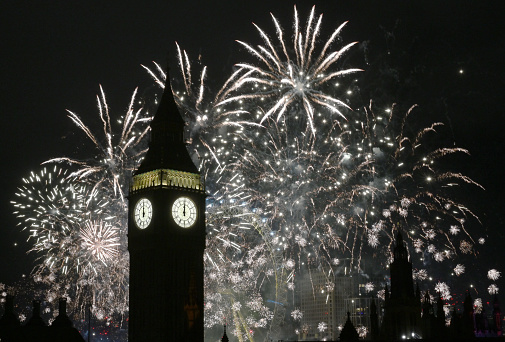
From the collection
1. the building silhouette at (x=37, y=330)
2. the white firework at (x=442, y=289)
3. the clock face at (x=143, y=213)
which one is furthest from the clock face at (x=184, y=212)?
the white firework at (x=442, y=289)

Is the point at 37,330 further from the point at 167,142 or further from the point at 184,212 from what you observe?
the point at 167,142

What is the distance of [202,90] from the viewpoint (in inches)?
3179

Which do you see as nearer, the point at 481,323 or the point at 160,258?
the point at 160,258

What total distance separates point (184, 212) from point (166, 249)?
13.5 feet

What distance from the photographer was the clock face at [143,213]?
234 ft

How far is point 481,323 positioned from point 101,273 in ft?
181

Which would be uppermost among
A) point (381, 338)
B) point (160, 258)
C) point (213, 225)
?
point (213, 225)

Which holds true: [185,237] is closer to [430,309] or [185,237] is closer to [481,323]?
[430,309]

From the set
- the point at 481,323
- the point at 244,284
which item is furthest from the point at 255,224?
the point at 481,323

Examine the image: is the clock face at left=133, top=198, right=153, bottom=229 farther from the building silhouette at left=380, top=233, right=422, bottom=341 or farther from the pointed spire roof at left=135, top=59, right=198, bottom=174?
the building silhouette at left=380, top=233, right=422, bottom=341

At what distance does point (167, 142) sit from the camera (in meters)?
75.1

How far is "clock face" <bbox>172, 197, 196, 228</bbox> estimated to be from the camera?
71250 millimetres

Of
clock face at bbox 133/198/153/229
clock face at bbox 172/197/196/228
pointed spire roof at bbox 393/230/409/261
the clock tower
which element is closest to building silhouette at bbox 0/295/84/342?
the clock tower

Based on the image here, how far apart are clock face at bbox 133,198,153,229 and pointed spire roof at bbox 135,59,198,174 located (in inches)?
131
